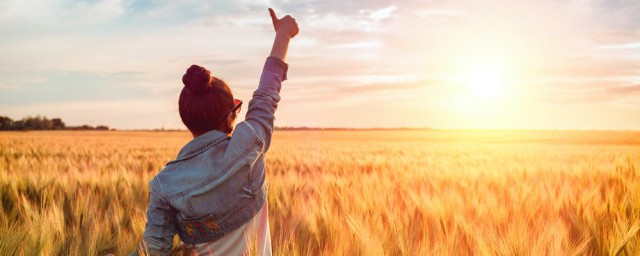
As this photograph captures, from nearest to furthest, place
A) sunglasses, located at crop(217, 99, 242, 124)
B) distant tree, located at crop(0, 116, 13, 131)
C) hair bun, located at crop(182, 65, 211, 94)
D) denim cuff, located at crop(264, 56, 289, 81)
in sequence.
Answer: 1. hair bun, located at crop(182, 65, 211, 94)
2. sunglasses, located at crop(217, 99, 242, 124)
3. denim cuff, located at crop(264, 56, 289, 81)
4. distant tree, located at crop(0, 116, 13, 131)

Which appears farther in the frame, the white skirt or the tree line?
the tree line

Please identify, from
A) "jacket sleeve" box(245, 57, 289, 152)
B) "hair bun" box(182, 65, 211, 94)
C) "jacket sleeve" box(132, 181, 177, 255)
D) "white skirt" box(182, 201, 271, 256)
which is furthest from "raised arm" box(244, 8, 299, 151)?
"jacket sleeve" box(132, 181, 177, 255)

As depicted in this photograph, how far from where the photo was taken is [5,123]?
44781mm

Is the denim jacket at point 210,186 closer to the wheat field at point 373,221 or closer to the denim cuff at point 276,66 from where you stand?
the denim cuff at point 276,66

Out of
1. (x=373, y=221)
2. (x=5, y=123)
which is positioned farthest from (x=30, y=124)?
(x=373, y=221)

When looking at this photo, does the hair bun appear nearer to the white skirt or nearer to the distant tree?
the white skirt

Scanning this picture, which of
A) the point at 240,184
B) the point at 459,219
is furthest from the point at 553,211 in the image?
the point at 240,184

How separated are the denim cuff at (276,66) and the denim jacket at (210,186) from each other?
0.12 meters

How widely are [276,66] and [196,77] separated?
40 cm

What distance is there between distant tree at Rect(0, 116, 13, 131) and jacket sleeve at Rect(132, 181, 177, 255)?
49995 millimetres

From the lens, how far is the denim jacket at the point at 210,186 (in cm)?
202

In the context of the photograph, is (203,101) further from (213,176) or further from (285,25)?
(285,25)

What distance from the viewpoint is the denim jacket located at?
202 cm

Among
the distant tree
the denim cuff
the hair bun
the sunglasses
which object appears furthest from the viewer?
the distant tree
